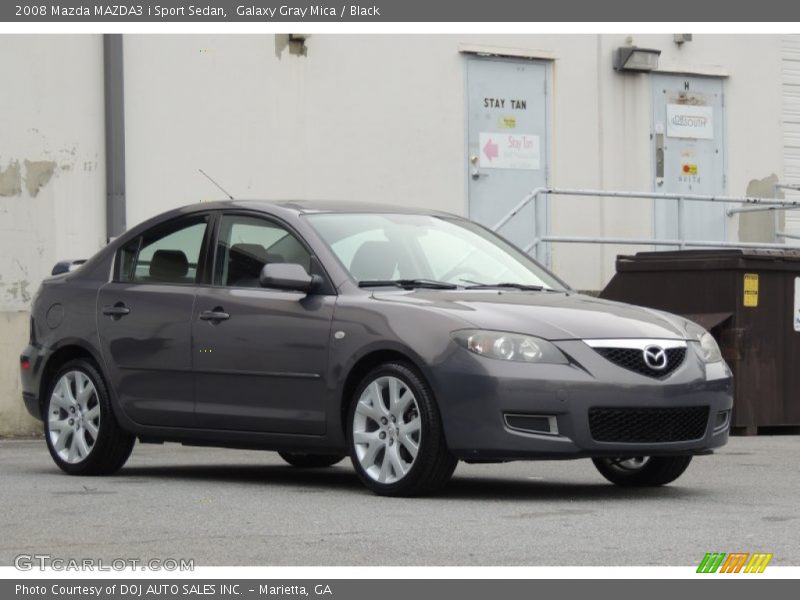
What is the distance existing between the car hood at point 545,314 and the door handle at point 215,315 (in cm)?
99

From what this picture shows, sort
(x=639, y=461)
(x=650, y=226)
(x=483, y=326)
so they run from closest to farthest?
1. (x=483, y=326)
2. (x=639, y=461)
3. (x=650, y=226)

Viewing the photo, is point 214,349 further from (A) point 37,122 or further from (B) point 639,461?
(A) point 37,122

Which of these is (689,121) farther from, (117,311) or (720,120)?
(117,311)

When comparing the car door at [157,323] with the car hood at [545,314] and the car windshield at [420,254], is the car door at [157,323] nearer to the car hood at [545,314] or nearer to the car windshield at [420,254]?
the car windshield at [420,254]

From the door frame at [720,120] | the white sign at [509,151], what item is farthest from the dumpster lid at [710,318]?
the door frame at [720,120]

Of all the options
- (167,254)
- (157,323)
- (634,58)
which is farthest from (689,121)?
(157,323)

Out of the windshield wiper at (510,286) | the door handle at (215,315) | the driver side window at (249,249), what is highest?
the driver side window at (249,249)

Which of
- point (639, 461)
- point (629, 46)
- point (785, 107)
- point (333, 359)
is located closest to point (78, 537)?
point (333, 359)

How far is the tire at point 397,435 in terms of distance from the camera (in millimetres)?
8734

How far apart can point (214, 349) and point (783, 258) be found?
6932mm

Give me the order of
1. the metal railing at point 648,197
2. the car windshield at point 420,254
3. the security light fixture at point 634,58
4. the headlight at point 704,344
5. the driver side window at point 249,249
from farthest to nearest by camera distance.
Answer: the security light fixture at point 634,58 < the metal railing at point 648,197 < the driver side window at point 249,249 < the car windshield at point 420,254 < the headlight at point 704,344

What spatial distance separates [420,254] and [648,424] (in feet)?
5.49

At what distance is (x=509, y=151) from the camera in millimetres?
19344
